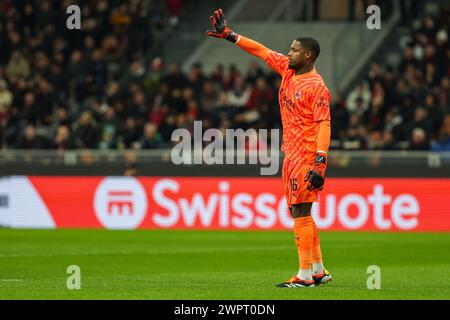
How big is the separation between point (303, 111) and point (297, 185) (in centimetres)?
72

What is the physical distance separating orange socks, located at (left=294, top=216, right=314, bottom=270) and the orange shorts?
0.20m

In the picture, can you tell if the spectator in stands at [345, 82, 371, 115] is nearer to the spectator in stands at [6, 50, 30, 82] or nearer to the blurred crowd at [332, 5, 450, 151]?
the blurred crowd at [332, 5, 450, 151]

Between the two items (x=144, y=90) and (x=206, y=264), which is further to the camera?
(x=144, y=90)

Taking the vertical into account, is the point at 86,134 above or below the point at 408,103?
below

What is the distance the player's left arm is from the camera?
A: 37.7 ft

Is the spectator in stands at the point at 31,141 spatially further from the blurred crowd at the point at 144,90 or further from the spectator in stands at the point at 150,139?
the spectator in stands at the point at 150,139

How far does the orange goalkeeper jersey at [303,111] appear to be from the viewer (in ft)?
38.6

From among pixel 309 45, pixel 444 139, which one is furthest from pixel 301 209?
pixel 444 139

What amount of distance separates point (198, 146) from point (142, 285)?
11.5 m

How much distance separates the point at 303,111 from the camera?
11891 millimetres

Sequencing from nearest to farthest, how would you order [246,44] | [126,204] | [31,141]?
[246,44] < [126,204] < [31,141]

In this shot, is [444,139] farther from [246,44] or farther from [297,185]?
[297,185]

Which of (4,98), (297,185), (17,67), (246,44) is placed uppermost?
(17,67)

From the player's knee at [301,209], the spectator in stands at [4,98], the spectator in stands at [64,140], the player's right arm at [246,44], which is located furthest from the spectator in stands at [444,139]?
the player's knee at [301,209]
